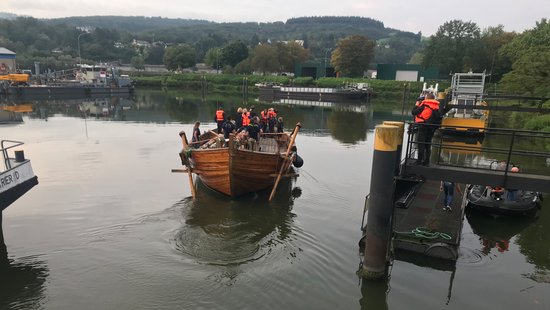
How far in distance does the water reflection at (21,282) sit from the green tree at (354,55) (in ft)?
264

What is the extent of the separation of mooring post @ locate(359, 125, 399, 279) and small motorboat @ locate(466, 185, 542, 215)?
5132mm

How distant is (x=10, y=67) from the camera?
206 feet

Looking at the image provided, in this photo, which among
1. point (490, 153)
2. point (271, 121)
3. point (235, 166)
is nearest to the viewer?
point (235, 166)

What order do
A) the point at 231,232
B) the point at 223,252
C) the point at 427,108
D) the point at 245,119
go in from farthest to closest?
the point at 245,119 < the point at 231,232 < the point at 427,108 < the point at 223,252

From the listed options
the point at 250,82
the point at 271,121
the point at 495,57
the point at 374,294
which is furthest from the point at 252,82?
the point at 374,294

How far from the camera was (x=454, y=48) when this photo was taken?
68.7 meters

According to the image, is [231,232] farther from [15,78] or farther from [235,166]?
[15,78]

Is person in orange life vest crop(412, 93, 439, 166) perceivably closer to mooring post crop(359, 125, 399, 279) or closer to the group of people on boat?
mooring post crop(359, 125, 399, 279)

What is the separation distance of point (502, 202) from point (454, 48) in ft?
218

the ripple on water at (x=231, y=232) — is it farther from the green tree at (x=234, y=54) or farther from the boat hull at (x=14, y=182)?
the green tree at (x=234, y=54)


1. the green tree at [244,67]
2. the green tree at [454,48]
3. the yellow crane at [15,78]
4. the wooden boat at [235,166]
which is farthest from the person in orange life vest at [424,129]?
the green tree at [244,67]

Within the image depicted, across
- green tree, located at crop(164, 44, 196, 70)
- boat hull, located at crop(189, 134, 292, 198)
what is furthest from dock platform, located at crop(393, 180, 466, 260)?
green tree, located at crop(164, 44, 196, 70)

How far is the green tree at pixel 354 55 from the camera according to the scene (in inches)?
3233

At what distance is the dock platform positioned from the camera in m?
8.70
